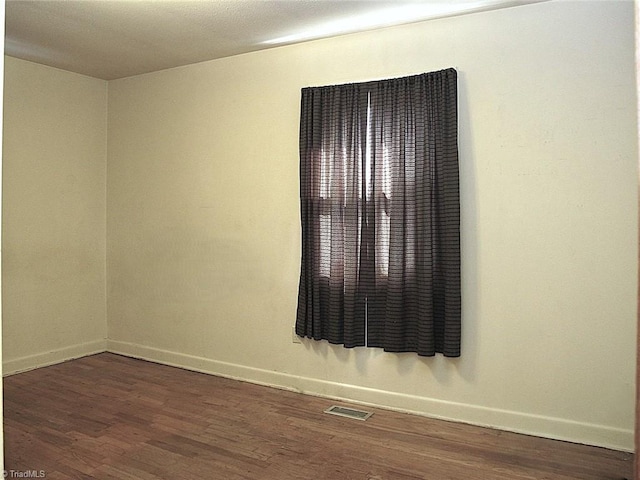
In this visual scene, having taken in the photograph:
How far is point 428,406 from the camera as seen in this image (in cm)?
345

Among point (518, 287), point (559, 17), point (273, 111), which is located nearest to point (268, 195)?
point (273, 111)

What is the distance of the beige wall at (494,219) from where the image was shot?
2953 millimetres

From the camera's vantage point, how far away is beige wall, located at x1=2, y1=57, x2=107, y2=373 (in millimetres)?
4395

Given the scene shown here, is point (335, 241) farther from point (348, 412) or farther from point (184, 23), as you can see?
point (184, 23)

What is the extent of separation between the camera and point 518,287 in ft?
10.4

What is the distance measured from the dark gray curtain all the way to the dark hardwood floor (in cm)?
52

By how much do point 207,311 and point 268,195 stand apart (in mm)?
1122

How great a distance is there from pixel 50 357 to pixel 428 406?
322cm

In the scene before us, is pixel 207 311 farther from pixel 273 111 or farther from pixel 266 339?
pixel 273 111

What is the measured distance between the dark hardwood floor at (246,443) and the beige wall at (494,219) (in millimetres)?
238

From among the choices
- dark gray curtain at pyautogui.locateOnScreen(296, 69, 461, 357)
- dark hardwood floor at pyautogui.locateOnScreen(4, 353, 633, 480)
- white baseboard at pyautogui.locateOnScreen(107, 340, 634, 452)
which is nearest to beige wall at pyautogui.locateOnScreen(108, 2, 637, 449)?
white baseboard at pyautogui.locateOnScreen(107, 340, 634, 452)

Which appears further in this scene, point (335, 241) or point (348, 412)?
point (335, 241)

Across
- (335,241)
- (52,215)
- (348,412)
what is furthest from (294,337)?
(52,215)

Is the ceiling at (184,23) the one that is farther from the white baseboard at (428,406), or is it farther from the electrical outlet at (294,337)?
the white baseboard at (428,406)
